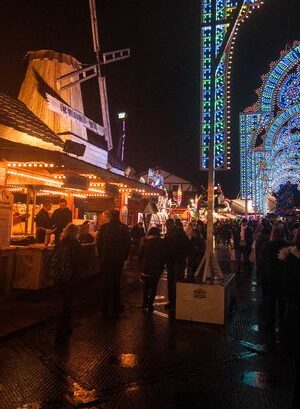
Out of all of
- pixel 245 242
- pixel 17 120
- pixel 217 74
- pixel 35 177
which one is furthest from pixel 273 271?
pixel 245 242

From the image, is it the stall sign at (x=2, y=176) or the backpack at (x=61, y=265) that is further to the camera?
the stall sign at (x=2, y=176)

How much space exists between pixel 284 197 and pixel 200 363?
191ft

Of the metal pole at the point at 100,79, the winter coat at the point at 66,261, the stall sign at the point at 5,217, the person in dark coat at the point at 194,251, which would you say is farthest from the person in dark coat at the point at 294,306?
the metal pole at the point at 100,79

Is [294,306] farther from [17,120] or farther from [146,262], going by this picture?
[17,120]

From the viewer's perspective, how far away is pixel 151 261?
7.99m

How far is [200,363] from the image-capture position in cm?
511

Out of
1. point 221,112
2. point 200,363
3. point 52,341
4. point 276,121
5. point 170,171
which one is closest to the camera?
point 200,363

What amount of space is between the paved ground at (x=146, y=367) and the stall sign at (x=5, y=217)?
2714 mm

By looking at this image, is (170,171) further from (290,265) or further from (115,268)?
(290,265)

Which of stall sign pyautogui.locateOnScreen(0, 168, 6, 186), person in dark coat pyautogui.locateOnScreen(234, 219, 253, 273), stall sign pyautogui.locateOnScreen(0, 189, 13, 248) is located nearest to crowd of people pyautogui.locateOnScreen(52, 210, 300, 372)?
stall sign pyautogui.locateOnScreen(0, 189, 13, 248)

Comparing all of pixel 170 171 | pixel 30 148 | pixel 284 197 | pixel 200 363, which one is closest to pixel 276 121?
pixel 170 171

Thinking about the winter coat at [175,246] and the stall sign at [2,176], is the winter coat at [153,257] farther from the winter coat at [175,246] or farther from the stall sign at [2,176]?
the stall sign at [2,176]

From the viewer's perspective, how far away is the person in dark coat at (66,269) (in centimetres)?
596

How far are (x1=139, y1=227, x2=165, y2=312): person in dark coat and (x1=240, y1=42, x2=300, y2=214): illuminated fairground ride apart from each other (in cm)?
2789
